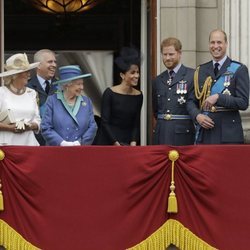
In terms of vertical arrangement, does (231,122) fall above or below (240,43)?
below

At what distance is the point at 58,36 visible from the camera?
51.6 ft

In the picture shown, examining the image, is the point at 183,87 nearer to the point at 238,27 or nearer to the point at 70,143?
the point at 70,143

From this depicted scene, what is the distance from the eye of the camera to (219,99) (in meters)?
10.5

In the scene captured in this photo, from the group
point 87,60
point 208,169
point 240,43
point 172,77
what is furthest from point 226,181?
point 87,60

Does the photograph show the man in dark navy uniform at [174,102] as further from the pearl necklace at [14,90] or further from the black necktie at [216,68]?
the pearl necklace at [14,90]

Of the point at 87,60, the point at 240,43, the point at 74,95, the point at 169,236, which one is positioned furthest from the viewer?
the point at 87,60

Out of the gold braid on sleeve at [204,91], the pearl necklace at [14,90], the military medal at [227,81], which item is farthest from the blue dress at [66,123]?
the military medal at [227,81]

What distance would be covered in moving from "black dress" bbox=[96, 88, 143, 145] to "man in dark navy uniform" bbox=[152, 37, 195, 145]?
0.34 m

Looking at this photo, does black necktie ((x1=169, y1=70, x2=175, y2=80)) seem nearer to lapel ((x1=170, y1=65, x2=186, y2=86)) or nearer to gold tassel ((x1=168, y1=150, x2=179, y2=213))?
lapel ((x1=170, y1=65, x2=186, y2=86))

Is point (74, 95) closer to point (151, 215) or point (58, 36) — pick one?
point (151, 215)

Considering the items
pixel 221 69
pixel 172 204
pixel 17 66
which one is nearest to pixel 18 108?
pixel 17 66

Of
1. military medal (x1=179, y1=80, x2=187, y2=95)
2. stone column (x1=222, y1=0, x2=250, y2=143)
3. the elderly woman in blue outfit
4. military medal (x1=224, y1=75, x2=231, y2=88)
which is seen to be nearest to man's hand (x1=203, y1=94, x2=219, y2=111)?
military medal (x1=224, y1=75, x2=231, y2=88)

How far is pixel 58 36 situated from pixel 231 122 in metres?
5.63

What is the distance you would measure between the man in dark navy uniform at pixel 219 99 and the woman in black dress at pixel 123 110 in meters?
0.76
